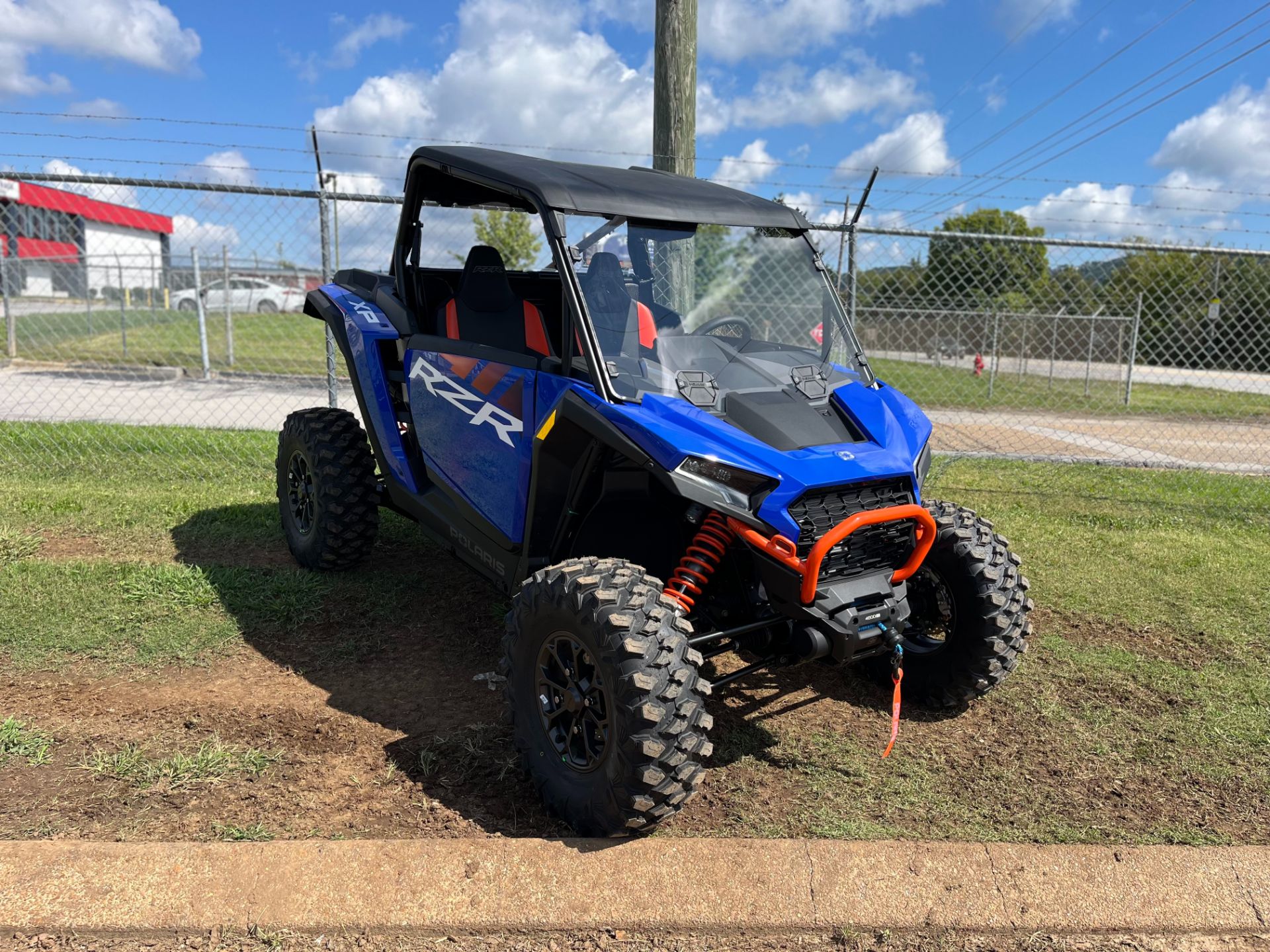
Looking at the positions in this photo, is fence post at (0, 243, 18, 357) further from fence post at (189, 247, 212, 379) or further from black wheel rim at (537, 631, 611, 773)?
black wheel rim at (537, 631, 611, 773)

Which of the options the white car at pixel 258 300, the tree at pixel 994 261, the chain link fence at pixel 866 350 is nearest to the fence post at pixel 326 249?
the chain link fence at pixel 866 350

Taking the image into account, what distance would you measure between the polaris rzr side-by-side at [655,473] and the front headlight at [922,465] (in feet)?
0.05

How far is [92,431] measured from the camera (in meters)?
8.39

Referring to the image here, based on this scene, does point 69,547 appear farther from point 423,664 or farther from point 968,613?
point 968,613

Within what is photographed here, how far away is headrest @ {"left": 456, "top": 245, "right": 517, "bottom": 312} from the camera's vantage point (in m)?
3.90

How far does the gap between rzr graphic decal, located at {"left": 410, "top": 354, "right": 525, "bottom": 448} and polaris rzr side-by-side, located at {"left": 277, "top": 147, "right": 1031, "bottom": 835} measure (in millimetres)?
13

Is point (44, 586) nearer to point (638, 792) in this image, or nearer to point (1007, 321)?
point (638, 792)

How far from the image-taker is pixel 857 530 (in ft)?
9.96

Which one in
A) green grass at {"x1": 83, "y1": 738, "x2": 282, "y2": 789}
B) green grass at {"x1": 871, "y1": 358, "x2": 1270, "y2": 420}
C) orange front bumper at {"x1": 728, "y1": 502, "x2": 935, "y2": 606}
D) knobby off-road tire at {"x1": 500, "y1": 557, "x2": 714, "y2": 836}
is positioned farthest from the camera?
green grass at {"x1": 871, "y1": 358, "x2": 1270, "y2": 420}

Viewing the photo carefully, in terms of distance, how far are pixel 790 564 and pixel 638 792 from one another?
2.63ft

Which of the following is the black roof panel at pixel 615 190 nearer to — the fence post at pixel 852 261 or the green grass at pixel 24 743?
Answer: the green grass at pixel 24 743

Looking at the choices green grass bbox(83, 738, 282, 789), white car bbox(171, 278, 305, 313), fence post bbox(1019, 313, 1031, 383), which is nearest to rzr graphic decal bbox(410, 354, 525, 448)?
green grass bbox(83, 738, 282, 789)

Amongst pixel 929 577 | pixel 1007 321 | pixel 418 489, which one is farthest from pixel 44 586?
pixel 1007 321

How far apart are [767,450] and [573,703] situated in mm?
989
